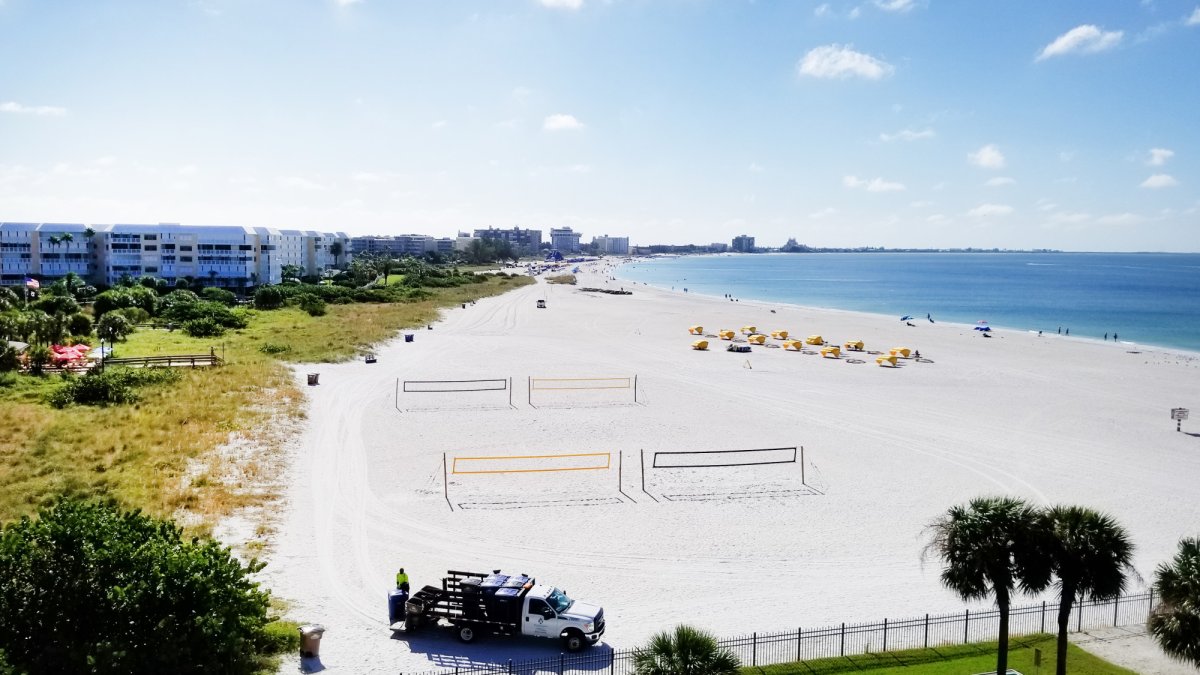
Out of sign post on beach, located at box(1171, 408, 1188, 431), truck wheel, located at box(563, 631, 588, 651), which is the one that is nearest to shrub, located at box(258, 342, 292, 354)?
truck wheel, located at box(563, 631, 588, 651)

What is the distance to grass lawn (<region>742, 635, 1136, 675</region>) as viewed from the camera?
51.9 ft

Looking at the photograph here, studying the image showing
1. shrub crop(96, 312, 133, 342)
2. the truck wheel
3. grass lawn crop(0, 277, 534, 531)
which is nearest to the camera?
the truck wheel

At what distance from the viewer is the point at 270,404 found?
3822cm

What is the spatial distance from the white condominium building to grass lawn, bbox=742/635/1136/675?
Result: 370 feet

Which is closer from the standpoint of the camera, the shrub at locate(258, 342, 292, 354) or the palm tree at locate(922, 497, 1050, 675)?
the palm tree at locate(922, 497, 1050, 675)

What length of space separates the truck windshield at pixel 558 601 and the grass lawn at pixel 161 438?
12160 mm

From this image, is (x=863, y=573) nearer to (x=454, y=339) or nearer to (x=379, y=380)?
(x=379, y=380)

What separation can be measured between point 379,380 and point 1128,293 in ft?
495

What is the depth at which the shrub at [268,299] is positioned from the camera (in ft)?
286

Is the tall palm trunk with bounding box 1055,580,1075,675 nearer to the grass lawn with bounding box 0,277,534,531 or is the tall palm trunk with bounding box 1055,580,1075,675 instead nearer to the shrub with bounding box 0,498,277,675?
the shrub with bounding box 0,498,277,675

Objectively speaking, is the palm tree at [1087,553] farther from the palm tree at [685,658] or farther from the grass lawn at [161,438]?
the grass lawn at [161,438]

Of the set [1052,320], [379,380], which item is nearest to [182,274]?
[379,380]

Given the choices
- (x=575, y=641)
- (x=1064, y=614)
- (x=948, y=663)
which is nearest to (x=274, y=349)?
(x=575, y=641)

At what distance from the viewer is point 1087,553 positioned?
13.3 m
